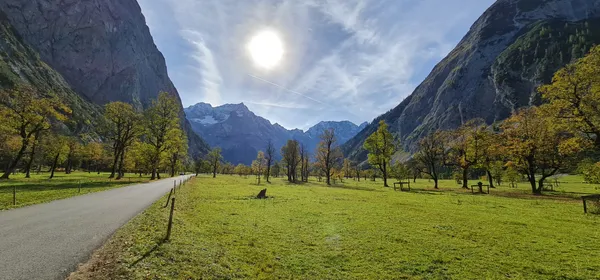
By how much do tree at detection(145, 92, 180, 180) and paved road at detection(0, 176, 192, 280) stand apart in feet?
135

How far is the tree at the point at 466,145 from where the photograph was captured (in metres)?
60.3

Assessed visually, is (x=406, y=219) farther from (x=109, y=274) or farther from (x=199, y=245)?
(x=109, y=274)

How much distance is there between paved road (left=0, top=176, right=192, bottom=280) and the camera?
30.2 ft

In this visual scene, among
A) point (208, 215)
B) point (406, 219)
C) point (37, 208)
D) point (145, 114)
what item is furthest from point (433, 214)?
point (145, 114)

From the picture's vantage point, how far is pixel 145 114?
6066 cm

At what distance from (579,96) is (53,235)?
48.5 metres

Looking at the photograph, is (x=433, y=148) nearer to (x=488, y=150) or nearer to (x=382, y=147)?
(x=382, y=147)

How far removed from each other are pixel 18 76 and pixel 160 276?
241 meters

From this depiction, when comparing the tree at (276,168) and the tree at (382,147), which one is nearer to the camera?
the tree at (382,147)

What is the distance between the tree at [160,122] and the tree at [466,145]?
69.2 metres

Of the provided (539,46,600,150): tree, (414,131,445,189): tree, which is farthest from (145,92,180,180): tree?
(539,46,600,150): tree

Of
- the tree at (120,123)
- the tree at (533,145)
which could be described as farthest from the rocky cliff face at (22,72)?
the tree at (533,145)

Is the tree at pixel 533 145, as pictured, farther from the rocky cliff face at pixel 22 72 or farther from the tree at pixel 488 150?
the rocky cliff face at pixel 22 72

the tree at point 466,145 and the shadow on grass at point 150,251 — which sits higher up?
the tree at point 466,145
